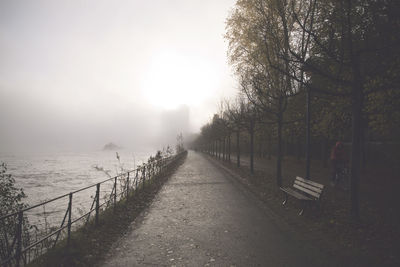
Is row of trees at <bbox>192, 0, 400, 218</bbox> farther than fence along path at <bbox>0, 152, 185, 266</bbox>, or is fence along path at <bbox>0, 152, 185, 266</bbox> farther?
row of trees at <bbox>192, 0, 400, 218</bbox>

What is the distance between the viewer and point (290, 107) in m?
19.4

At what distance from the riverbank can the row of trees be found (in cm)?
594

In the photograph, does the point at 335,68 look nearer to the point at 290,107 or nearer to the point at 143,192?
the point at 290,107

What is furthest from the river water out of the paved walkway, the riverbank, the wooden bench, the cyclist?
the cyclist

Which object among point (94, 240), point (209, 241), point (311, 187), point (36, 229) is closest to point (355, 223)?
point (311, 187)

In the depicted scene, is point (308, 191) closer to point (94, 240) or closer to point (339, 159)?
point (339, 159)

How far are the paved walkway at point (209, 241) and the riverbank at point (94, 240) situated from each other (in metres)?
0.25

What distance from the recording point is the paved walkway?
14.1 feet

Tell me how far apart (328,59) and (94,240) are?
1174cm

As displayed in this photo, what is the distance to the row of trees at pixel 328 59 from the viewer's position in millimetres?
6391

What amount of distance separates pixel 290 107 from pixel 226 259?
17087 millimetres

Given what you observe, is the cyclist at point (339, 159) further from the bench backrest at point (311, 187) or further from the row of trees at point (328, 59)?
the bench backrest at point (311, 187)

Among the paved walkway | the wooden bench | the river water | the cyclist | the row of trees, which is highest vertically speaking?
the row of trees

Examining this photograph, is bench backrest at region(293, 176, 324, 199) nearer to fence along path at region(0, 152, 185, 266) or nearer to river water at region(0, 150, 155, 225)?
fence along path at region(0, 152, 185, 266)
